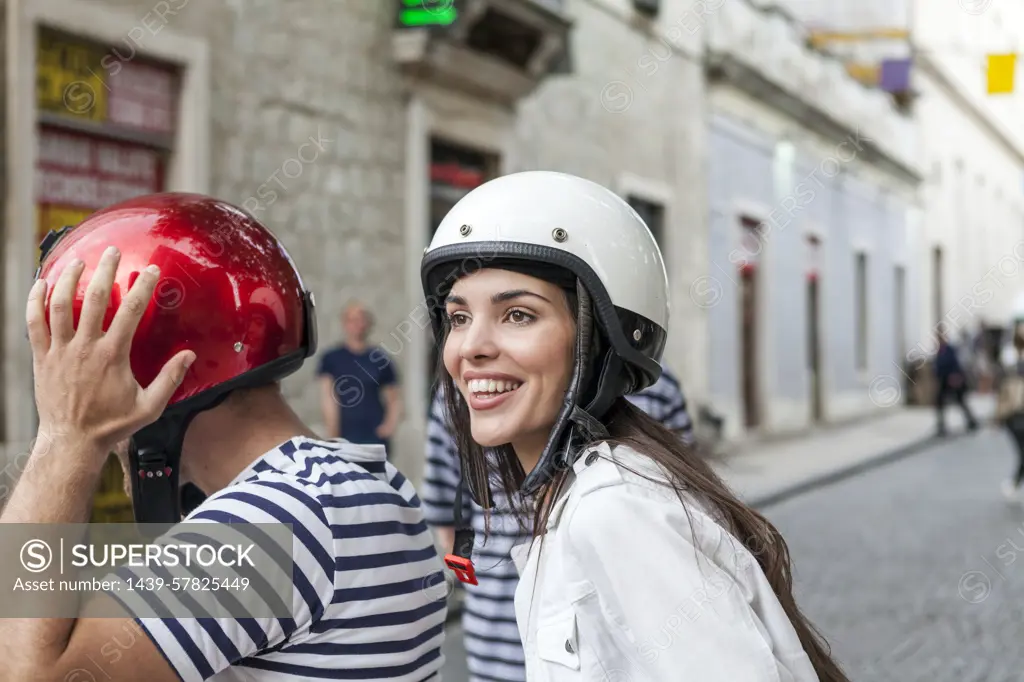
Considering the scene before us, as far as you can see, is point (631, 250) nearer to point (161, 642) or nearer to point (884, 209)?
point (161, 642)

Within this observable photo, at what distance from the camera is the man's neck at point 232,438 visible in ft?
5.81

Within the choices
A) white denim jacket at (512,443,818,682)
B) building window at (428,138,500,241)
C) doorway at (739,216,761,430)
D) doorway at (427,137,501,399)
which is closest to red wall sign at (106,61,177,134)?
doorway at (427,137,501,399)

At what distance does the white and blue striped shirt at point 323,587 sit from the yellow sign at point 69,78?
19.5ft

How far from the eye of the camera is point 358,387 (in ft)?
26.7

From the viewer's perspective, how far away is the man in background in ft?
26.6

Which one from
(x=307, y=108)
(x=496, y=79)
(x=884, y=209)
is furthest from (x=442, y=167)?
(x=884, y=209)

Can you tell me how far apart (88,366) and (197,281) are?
1.02 ft

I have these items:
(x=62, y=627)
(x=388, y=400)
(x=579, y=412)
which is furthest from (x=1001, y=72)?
(x=62, y=627)

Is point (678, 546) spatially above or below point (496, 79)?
below

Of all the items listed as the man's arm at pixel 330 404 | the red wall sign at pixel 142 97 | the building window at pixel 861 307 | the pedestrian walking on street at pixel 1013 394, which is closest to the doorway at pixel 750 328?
the building window at pixel 861 307

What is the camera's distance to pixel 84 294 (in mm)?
1525

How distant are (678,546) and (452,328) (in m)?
0.62

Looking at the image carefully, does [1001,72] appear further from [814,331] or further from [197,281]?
[197,281]

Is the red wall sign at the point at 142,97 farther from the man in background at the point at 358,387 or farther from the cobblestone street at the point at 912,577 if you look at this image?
the cobblestone street at the point at 912,577
